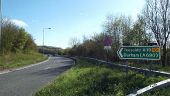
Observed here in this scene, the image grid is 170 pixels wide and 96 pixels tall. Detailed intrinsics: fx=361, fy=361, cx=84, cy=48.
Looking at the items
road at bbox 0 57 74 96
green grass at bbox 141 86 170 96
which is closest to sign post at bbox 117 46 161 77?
green grass at bbox 141 86 170 96

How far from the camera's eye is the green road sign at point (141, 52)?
14.5 meters

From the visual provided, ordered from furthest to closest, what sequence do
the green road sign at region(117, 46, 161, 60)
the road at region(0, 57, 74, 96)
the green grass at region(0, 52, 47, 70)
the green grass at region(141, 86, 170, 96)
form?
the green grass at region(0, 52, 47, 70), the road at region(0, 57, 74, 96), the green road sign at region(117, 46, 161, 60), the green grass at region(141, 86, 170, 96)

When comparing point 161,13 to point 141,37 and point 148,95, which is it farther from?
point 148,95

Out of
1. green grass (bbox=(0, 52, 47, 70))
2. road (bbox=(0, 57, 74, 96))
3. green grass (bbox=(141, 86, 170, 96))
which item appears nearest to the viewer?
green grass (bbox=(141, 86, 170, 96))

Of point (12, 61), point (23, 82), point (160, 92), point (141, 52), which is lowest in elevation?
point (23, 82)

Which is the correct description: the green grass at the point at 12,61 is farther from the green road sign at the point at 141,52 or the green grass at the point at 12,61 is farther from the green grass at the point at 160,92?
the green grass at the point at 160,92

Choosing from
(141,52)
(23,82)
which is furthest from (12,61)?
(141,52)

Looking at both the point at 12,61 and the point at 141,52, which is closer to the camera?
the point at 141,52

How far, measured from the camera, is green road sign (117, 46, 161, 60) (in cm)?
1448

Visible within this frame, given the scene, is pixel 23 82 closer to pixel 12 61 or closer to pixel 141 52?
pixel 141 52

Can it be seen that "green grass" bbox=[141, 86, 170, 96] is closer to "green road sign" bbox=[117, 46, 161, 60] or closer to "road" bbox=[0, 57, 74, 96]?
"green road sign" bbox=[117, 46, 161, 60]

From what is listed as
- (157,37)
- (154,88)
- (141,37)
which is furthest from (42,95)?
(141,37)

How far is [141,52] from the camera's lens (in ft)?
48.6

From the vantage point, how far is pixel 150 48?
48.1 feet
